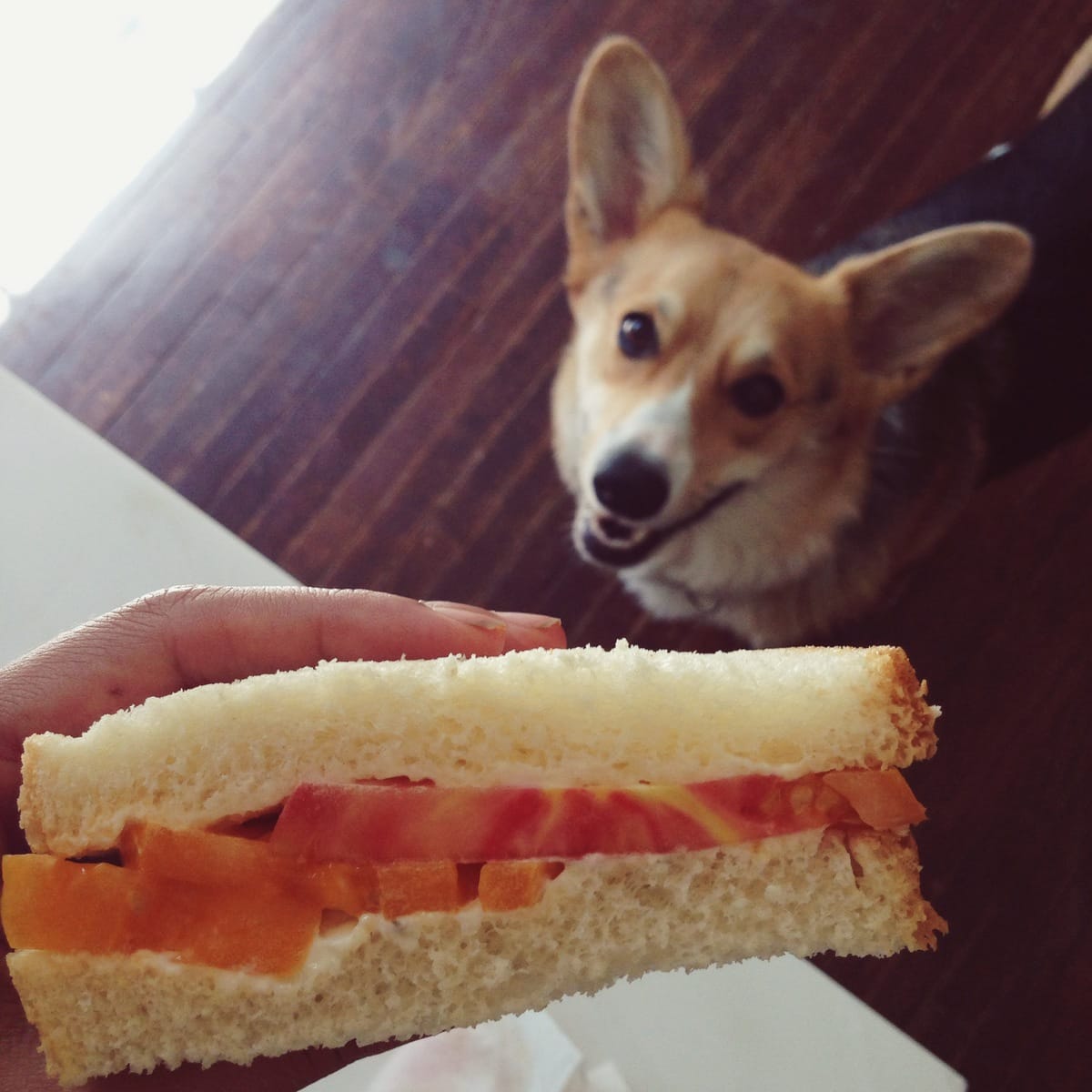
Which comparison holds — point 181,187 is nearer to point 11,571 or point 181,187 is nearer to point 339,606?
point 11,571

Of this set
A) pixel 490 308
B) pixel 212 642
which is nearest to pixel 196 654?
pixel 212 642

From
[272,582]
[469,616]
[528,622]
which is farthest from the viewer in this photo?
[272,582]

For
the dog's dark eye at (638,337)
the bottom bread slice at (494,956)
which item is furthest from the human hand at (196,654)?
the dog's dark eye at (638,337)

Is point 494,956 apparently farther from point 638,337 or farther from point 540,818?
point 638,337

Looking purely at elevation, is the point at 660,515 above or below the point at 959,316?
below

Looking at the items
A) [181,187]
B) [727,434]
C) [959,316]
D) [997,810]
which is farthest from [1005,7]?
[181,187]

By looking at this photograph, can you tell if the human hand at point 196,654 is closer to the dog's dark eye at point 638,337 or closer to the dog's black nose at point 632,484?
the dog's black nose at point 632,484

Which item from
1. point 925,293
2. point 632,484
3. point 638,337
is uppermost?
point 925,293

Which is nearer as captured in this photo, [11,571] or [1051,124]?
[11,571]
